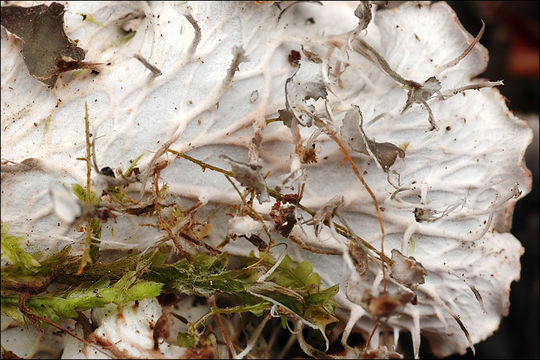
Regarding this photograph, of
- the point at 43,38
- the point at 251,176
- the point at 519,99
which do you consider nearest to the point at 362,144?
the point at 251,176

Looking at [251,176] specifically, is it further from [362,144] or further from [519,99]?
[519,99]

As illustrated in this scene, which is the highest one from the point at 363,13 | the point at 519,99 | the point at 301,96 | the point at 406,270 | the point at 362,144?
the point at 363,13

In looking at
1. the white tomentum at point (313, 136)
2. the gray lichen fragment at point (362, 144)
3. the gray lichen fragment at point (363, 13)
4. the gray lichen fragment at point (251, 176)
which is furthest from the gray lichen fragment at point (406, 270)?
the gray lichen fragment at point (363, 13)

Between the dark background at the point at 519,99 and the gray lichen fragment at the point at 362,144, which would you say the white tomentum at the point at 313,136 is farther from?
the dark background at the point at 519,99

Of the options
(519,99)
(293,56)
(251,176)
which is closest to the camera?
(251,176)

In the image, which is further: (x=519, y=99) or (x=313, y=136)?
(x=519, y=99)

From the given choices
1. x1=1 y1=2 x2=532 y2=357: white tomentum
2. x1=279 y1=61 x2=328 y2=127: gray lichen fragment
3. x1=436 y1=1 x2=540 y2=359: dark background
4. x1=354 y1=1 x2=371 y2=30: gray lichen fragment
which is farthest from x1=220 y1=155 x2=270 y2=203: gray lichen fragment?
x1=436 y1=1 x2=540 y2=359: dark background
